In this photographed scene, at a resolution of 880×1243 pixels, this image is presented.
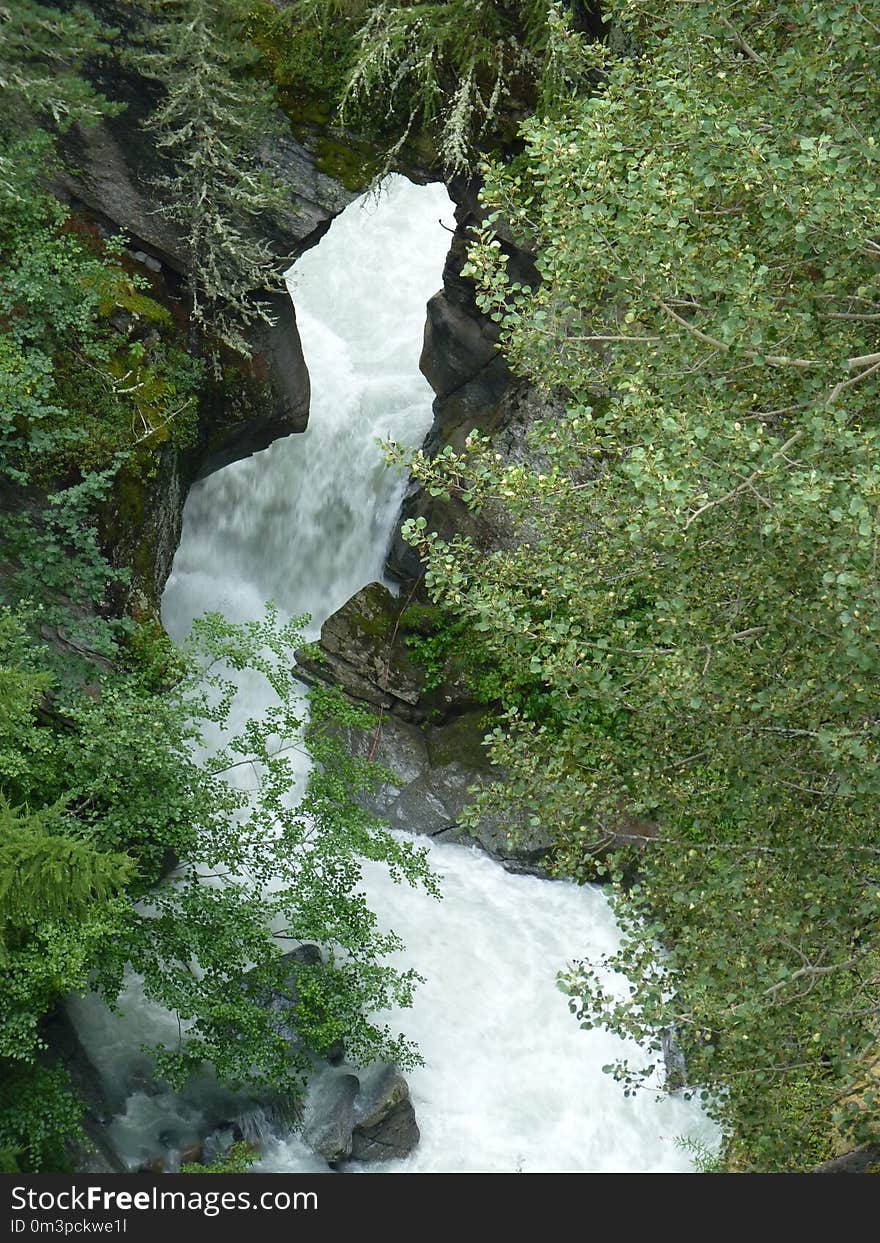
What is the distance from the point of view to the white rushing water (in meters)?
12.1

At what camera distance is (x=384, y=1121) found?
1167 cm

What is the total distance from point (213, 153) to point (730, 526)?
30.4 ft

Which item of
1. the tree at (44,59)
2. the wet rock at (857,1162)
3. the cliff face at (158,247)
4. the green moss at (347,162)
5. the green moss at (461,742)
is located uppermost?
the tree at (44,59)

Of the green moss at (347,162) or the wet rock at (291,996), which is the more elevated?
the green moss at (347,162)

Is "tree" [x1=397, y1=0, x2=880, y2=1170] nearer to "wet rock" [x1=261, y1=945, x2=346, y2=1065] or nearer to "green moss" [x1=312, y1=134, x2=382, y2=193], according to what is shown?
"wet rock" [x1=261, y1=945, x2=346, y2=1065]

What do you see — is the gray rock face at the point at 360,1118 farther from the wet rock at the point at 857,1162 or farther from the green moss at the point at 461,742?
the green moss at the point at 461,742

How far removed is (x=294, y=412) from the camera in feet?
54.4

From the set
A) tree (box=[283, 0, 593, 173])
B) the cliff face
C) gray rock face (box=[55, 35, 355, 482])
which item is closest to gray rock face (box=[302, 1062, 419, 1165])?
the cliff face

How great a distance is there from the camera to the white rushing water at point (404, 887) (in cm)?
1215

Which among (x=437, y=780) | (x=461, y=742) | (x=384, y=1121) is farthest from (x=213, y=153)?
(x=384, y=1121)

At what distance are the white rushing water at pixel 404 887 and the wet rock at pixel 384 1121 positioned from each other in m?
0.22

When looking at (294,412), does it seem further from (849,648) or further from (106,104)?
(849,648)

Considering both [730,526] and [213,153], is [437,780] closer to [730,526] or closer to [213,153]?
[213,153]

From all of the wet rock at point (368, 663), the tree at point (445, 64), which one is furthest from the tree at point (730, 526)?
the wet rock at point (368, 663)
